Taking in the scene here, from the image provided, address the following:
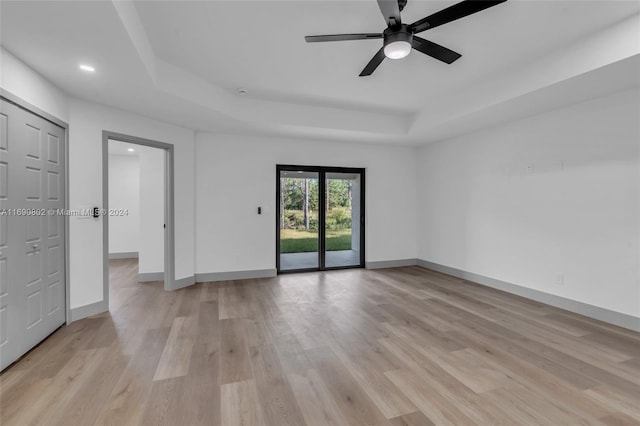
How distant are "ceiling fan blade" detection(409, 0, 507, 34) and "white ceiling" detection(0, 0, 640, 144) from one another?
280mm

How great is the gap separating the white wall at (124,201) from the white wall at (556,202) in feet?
24.0

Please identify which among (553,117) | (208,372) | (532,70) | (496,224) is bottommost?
(208,372)

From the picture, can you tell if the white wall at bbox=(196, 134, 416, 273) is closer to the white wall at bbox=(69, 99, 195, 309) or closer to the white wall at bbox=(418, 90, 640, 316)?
the white wall at bbox=(418, 90, 640, 316)

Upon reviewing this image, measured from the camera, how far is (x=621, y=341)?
289 cm

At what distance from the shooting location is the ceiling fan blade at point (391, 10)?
1.95 metres

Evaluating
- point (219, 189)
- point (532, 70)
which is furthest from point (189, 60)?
point (532, 70)

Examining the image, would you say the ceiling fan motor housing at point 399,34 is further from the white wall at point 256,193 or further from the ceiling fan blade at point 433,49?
the white wall at point 256,193

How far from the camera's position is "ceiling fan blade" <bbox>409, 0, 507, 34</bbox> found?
6.40ft

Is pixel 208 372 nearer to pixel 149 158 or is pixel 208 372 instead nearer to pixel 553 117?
pixel 149 158

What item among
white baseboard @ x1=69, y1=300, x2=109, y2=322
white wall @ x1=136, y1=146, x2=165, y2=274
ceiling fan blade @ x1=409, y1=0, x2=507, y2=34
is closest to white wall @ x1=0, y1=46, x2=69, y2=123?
white wall @ x1=136, y1=146, x2=165, y2=274

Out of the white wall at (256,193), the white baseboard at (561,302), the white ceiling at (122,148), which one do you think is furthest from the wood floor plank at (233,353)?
the white ceiling at (122,148)

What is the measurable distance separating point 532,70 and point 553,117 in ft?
3.48

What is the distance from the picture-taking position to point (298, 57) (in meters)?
3.17

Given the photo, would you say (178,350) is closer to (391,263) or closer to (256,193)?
(256,193)
